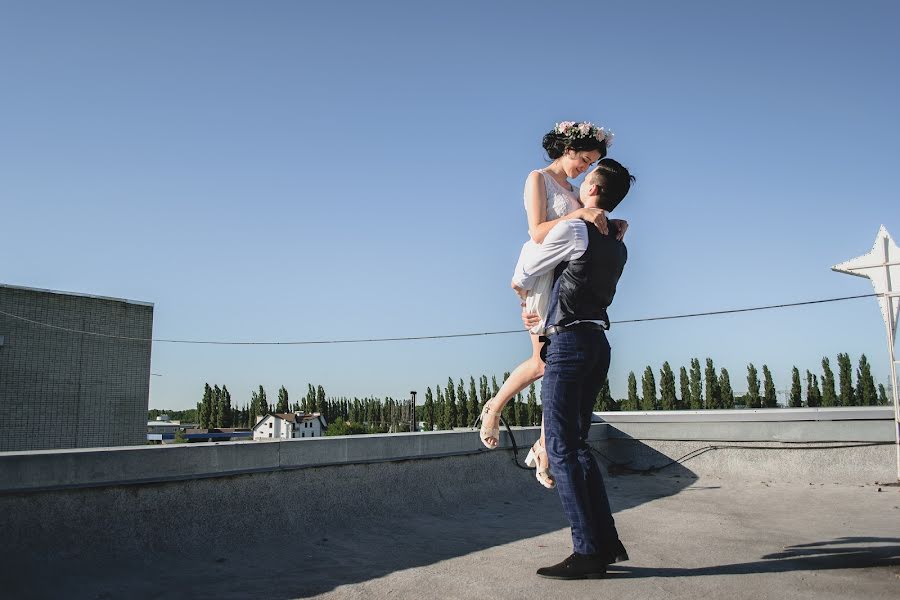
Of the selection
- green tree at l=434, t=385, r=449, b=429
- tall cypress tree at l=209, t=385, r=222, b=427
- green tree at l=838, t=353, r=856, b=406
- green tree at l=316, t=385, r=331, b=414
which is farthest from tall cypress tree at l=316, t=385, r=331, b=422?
green tree at l=838, t=353, r=856, b=406

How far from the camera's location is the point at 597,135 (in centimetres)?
320

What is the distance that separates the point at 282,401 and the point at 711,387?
74.8 m

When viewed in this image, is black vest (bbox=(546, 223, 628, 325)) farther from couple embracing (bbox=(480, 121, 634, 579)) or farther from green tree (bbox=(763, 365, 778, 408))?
green tree (bbox=(763, 365, 778, 408))

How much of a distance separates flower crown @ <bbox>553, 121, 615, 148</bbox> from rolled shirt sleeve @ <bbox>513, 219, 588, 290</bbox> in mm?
620

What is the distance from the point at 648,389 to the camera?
5169cm

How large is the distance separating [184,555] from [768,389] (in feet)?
169

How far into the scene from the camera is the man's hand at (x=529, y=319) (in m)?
3.07

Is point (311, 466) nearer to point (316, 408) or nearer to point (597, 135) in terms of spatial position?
point (597, 135)

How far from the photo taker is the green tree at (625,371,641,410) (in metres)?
52.2

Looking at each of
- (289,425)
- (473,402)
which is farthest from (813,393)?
(289,425)

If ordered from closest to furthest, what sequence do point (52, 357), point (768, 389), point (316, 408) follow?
point (52, 357), point (768, 389), point (316, 408)

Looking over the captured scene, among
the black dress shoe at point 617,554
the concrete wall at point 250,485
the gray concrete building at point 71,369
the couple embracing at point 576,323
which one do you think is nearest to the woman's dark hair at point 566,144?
the couple embracing at point 576,323

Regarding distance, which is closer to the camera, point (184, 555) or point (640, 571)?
point (640, 571)

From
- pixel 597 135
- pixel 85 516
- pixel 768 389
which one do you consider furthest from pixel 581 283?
pixel 768 389
